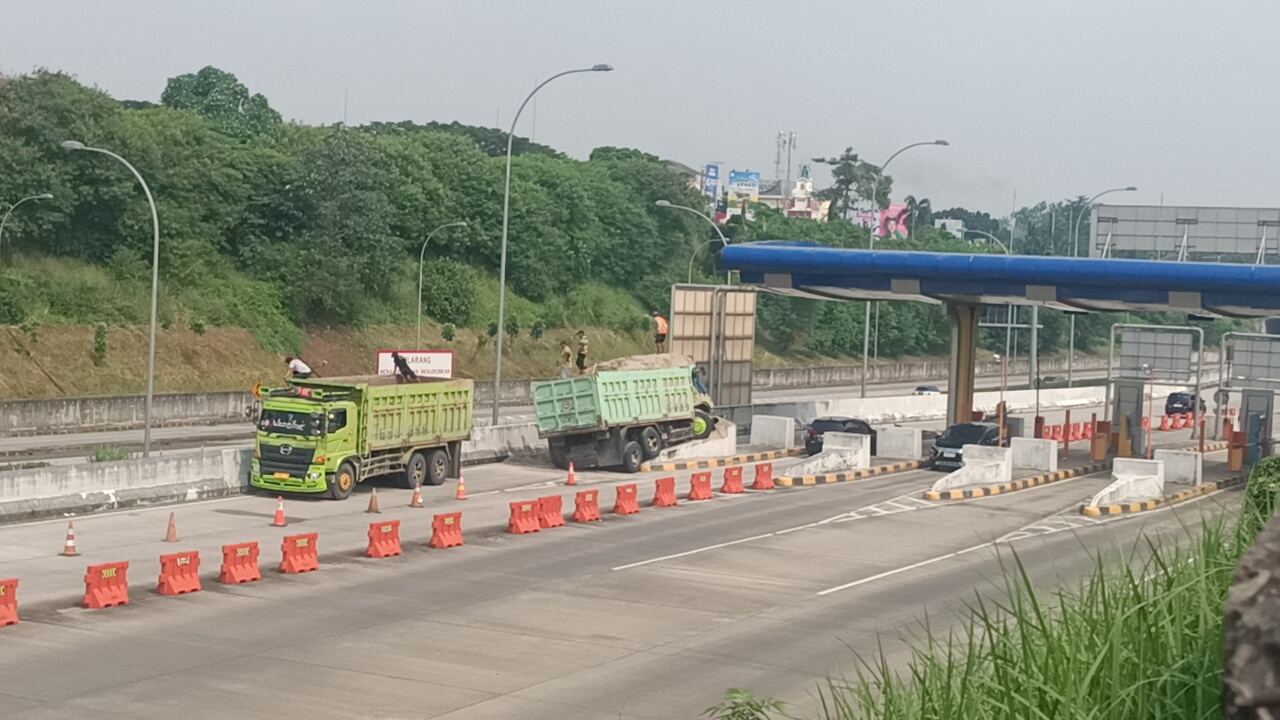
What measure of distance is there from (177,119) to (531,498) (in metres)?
49.0

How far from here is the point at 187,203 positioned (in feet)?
247

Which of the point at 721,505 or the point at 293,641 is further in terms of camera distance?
the point at 721,505

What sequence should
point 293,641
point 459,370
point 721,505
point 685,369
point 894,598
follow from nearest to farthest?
point 293,641 → point 894,598 → point 721,505 → point 685,369 → point 459,370

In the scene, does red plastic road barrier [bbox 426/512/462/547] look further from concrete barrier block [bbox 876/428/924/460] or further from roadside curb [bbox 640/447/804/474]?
concrete barrier block [bbox 876/428/924/460]

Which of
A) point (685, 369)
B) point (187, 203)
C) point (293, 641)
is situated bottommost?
point (293, 641)

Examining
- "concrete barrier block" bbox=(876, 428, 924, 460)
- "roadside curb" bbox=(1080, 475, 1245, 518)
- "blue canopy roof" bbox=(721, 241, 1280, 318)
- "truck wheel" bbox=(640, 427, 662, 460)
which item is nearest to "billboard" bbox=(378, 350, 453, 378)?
"truck wheel" bbox=(640, 427, 662, 460)

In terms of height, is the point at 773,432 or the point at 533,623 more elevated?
the point at 773,432

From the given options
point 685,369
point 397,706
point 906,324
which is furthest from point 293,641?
point 906,324

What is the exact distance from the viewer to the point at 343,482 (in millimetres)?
34219

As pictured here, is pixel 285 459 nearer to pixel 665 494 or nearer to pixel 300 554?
pixel 665 494

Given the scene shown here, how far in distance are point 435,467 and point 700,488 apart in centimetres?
630

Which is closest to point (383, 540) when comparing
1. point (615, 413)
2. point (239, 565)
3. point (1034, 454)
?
point (239, 565)

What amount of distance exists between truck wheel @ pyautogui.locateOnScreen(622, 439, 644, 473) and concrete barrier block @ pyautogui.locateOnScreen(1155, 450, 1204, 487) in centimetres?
1386

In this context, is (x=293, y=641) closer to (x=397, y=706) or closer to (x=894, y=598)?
(x=397, y=706)
